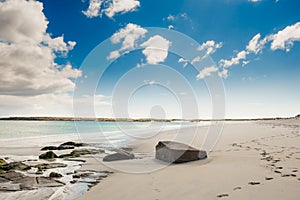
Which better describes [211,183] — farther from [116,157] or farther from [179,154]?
[116,157]

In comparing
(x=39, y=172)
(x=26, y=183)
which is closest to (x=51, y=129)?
(x=39, y=172)

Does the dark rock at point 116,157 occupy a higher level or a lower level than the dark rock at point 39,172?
higher

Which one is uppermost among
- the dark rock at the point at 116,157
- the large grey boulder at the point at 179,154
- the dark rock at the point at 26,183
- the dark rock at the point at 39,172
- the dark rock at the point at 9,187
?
the large grey boulder at the point at 179,154

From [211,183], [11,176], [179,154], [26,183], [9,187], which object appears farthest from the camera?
[179,154]

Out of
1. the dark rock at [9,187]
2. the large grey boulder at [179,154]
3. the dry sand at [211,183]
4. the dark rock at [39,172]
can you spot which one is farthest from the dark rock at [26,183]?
the large grey boulder at [179,154]

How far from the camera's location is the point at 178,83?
15.9 metres

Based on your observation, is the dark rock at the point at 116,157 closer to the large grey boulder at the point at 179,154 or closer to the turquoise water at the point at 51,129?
the large grey boulder at the point at 179,154

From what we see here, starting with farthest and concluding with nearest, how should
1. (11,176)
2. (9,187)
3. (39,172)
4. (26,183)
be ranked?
(39,172), (11,176), (26,183), (9,187)

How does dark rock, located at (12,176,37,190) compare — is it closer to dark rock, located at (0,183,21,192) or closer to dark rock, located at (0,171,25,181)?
dark rock, located at (0,183,21,192)

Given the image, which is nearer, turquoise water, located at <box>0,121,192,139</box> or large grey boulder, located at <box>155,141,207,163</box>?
large grey boulder, located at <box>155,141,207,163</box>

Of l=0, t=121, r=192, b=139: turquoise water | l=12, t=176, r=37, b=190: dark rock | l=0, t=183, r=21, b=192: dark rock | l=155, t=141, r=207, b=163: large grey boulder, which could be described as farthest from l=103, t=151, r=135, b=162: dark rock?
l=0, t=121, r=192, b=139: turquoise water

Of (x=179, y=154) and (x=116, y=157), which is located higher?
(x=179, y=154)

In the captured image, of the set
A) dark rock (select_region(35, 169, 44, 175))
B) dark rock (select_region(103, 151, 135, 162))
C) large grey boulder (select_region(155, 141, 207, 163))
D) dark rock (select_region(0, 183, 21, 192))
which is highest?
large grey boulder (select_region(155, 141, 207, 163))

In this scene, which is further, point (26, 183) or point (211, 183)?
point (26, 183)
